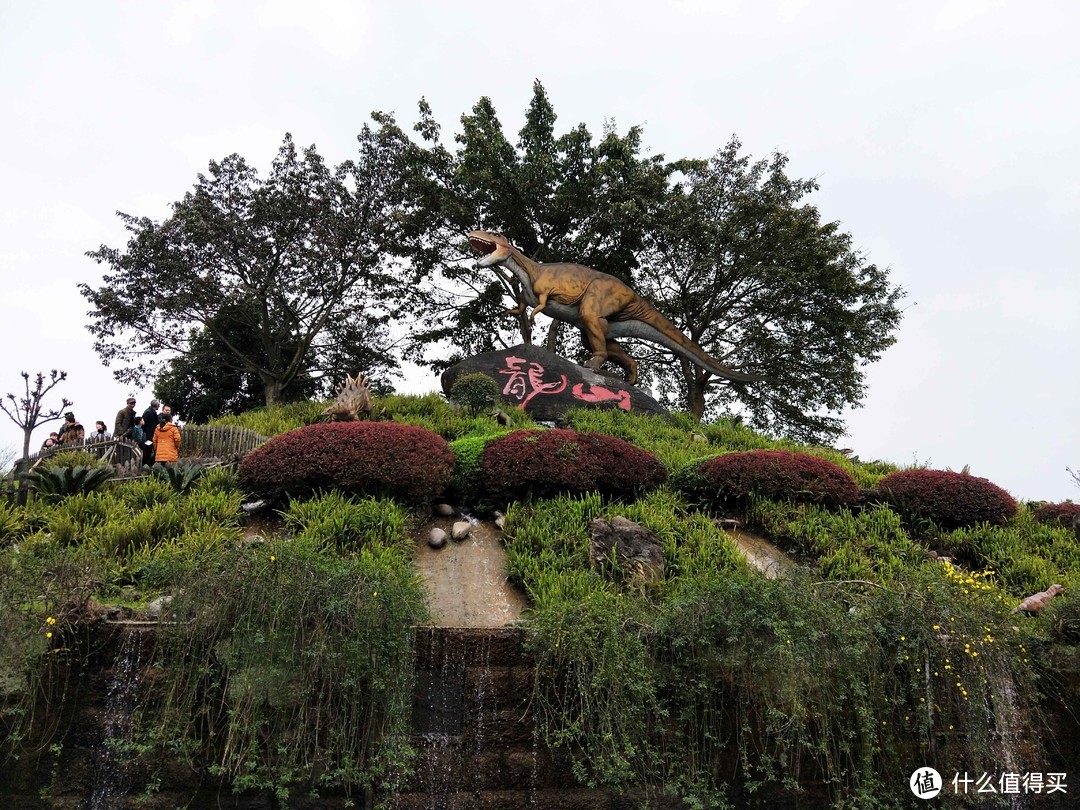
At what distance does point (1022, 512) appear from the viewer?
9086 mm

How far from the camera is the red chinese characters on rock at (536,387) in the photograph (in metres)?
12.2

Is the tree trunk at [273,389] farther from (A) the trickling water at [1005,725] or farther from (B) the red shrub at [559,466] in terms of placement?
(A) the trickling water at [1005,725]

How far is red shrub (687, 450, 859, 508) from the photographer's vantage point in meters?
8.13

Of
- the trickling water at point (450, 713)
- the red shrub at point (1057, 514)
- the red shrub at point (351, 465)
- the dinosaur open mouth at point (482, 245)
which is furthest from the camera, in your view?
the dinosaur open mouth at point (482, 245)

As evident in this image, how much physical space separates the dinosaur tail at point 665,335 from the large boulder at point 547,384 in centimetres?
154

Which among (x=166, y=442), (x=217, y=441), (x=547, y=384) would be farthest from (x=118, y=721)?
(x=547, y=384)

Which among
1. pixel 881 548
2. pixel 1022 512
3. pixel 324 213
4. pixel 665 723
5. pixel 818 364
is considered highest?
pixel 324 213

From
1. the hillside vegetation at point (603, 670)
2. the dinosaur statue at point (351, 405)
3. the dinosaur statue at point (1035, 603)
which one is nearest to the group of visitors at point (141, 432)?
the dinosaur statue at point (351, 405)

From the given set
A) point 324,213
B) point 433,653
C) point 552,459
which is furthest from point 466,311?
point 433,653

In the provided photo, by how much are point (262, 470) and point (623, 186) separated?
11311 mm

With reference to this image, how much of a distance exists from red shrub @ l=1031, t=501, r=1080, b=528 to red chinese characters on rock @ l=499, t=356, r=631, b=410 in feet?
19.4

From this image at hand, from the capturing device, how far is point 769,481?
812 centimetres

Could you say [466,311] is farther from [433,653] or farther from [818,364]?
[433,653]

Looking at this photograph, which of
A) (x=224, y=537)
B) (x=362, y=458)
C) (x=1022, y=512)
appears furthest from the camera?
(x=1022, y=512)
